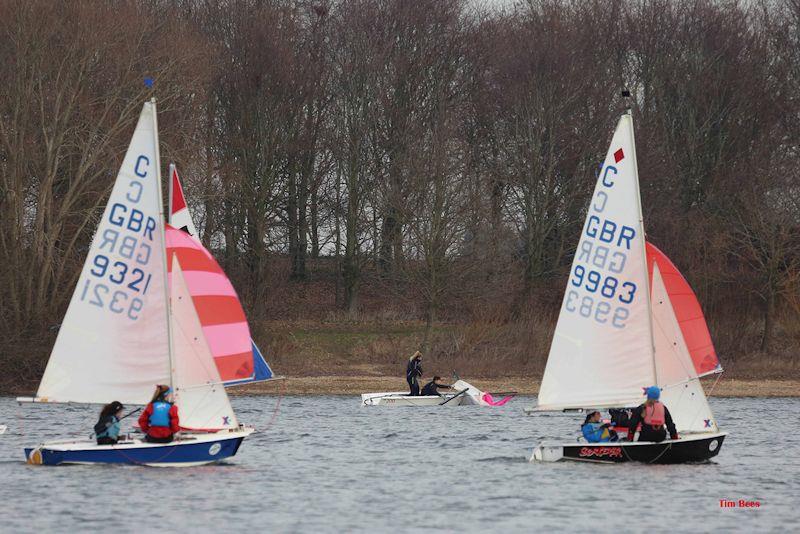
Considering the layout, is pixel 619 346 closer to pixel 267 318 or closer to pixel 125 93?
pixel 125 93

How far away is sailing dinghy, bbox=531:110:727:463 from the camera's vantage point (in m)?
25.9

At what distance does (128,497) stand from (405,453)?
8.78 meters

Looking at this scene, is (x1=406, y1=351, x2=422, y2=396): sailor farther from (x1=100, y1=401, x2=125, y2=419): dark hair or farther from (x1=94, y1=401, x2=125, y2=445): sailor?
(x1=100, y1=401, x2=125, y2=419): dark hair

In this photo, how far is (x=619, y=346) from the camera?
85.8 ft

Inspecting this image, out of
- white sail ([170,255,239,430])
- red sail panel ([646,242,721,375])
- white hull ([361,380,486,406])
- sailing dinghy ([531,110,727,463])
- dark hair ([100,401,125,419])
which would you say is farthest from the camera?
white hull ([361,380,486,406])

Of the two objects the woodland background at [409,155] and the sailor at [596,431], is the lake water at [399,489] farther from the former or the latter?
the woodland background at [409,155]

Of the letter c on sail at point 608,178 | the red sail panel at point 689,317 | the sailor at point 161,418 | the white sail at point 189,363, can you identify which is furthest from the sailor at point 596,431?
the sailor at point 161,418

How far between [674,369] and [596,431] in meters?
1.74

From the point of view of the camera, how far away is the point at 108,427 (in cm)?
2488

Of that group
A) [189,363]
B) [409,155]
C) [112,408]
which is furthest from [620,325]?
[409,155]

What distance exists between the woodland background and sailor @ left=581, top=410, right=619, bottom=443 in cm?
2247

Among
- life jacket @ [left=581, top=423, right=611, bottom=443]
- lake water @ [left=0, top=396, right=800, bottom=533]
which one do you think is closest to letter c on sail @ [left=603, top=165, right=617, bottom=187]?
life jacket @ [left=581, top=423, right=611, bottom=443]

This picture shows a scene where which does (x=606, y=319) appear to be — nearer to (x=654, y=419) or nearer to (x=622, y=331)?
(x=622, y=331)

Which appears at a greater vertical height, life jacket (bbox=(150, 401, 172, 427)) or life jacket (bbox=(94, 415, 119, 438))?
life jacket (bbox=(150, 401, 172, 427))
